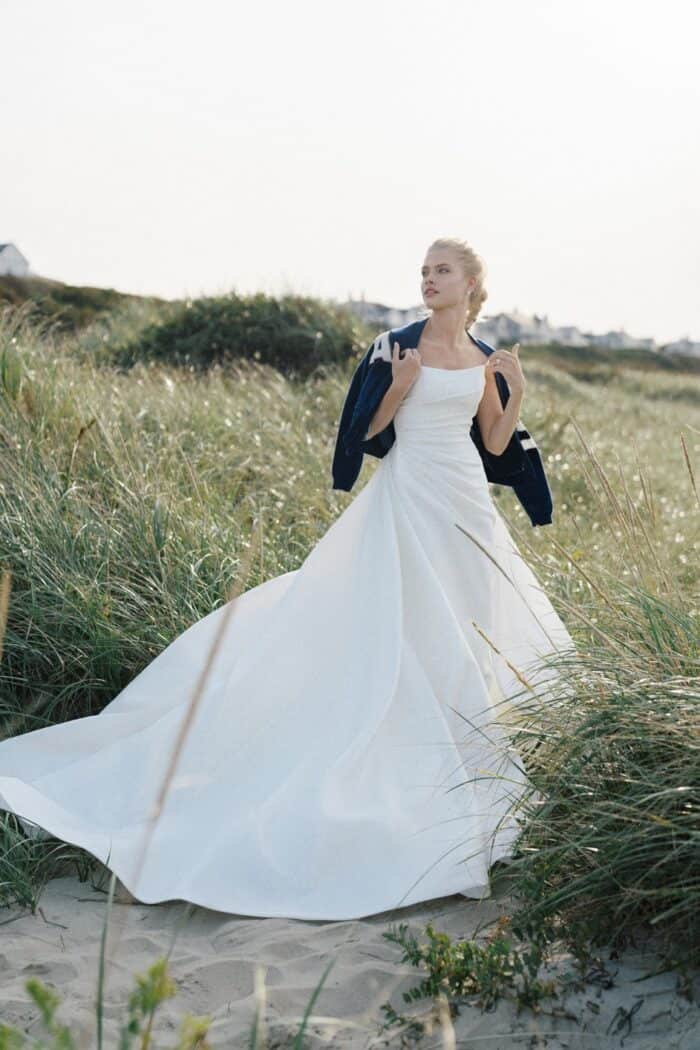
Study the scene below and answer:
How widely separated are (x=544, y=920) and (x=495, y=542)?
6.44ft

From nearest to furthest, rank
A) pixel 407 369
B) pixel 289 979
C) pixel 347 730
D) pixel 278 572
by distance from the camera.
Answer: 1. pixel 289 979
2. pixel 347 730
3. pixel 407 369
4. pixel 278 572

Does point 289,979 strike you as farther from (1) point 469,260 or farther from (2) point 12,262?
(2) point 12,262

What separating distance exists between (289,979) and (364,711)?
4.10ft

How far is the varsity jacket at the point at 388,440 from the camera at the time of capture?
4809 millimetres

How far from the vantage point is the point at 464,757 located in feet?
13.8

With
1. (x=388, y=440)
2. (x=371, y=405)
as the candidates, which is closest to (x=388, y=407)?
(x=371, y=405)

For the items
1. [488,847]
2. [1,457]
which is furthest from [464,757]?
[1,457]

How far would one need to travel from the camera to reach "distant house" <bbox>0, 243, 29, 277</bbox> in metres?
29.4

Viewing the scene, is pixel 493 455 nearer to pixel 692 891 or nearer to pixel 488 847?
pixel 488 847

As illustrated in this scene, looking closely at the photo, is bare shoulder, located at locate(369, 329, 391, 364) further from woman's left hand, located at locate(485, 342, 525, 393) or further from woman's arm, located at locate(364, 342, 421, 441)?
woman's left hand, located at locate(485, 342, 525, 393)

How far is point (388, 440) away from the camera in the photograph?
16.1 feet

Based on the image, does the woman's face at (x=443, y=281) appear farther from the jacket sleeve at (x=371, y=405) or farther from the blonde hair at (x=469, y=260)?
the jacket sleeve at (x=371, y=405)

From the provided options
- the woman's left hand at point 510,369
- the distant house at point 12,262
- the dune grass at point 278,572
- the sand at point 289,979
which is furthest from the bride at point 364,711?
the distant house at point 12,262

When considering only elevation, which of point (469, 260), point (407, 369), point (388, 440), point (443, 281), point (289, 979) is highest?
point (469, 260)
